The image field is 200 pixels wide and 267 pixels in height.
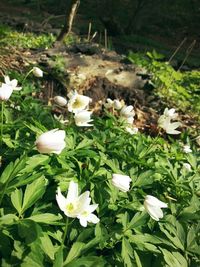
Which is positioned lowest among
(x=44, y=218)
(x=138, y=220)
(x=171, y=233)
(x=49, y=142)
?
(x=171, y=233)

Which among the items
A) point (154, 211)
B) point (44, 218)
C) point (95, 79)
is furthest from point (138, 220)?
point (95, 79)

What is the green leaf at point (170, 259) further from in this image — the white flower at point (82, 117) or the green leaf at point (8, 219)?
the white flower at point (82, 117)

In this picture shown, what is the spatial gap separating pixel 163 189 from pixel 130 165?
0.30 metres

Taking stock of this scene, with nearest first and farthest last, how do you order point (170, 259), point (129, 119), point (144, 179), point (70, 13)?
point (170, 259), point (144, 179), point (129, 119), point (70, 13)

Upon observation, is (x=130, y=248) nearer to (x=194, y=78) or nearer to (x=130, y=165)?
(x=130, y=165)

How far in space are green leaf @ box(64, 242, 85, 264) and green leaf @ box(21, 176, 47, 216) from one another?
0.30m

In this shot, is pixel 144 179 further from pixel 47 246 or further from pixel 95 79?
pixel 95 79

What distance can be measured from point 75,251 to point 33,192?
14.7 inches

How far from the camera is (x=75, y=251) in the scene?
1.81 metres

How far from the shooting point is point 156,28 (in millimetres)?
22625

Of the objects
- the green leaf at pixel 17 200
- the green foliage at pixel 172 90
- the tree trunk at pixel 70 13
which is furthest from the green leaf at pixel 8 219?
the tree trunk at pixel 70 13

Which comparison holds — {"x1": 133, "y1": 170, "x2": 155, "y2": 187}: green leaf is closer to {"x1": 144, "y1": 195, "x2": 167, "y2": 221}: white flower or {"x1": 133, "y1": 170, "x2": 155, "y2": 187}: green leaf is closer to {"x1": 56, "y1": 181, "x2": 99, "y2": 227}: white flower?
{"x1": 144, "y1": 195, "x2": 167, "y2": 221}: white flower

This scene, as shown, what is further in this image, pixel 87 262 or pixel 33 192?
pixel 33 192

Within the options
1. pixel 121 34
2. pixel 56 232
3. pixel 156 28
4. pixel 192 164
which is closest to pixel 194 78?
pixel 192 164
